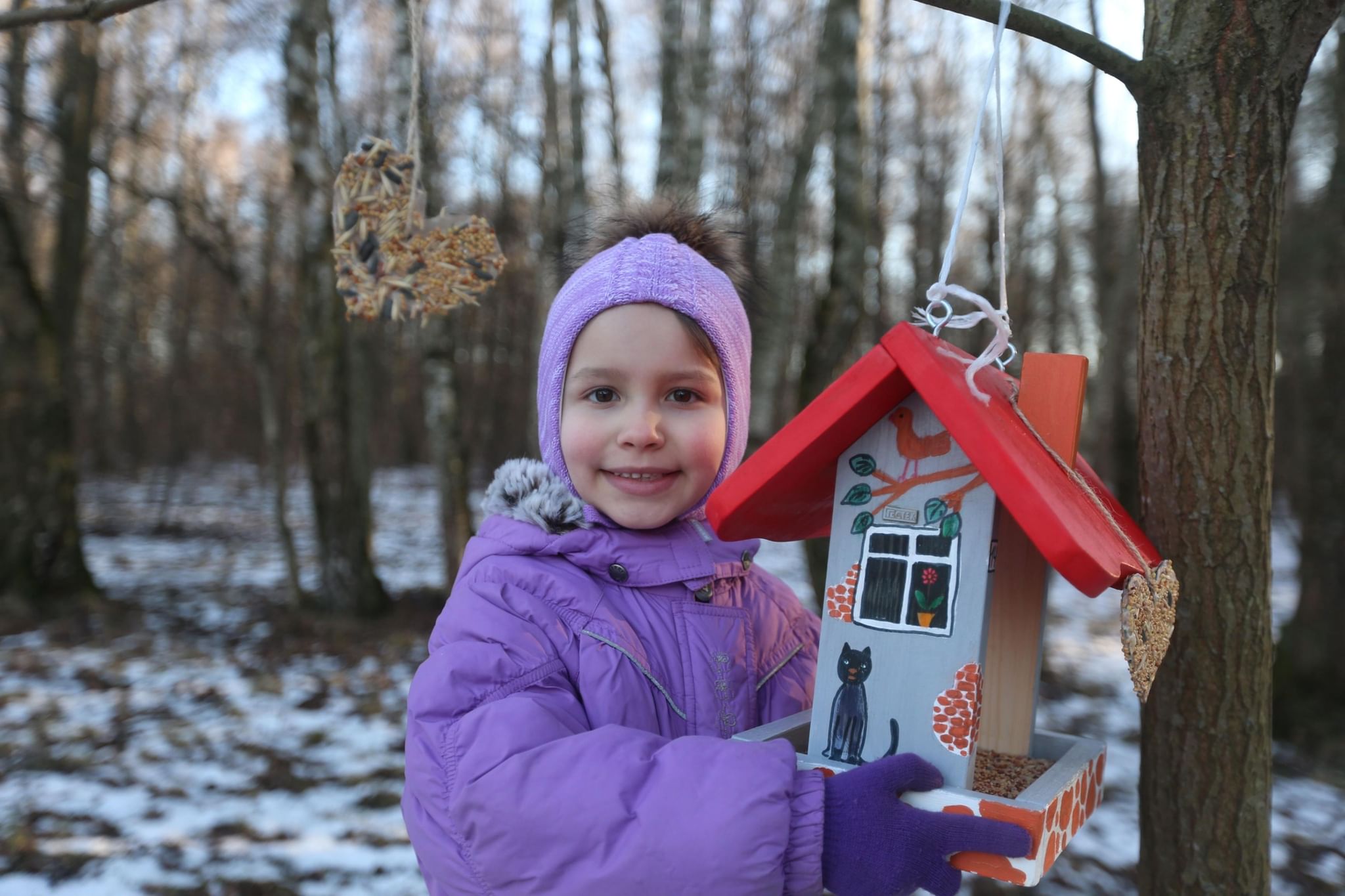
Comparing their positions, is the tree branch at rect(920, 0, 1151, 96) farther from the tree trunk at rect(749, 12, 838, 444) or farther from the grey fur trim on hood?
the tree trunk at rect(749, 12, 838, 444)

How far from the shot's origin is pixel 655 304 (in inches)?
62.0

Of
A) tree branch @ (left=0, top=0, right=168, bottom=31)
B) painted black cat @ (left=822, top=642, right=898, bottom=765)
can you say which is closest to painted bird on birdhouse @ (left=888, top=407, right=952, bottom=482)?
painted black cat @ (left=822, top=642, right=898, bottom=765)

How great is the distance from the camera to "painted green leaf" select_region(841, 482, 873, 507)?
1369mm

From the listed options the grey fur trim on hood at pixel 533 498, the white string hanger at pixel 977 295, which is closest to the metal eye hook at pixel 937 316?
the white string hanger at pixel 977 295

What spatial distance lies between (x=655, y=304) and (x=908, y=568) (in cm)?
62

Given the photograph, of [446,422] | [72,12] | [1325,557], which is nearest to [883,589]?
[72,12]

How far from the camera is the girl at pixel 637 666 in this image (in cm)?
116

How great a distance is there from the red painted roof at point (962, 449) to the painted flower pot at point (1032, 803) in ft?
0.92

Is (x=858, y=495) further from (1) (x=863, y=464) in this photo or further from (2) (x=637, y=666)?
(2) (x=637, y=666)

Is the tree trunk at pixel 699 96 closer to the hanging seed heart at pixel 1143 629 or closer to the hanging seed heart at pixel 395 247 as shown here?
the hanging seed heart at pixel 395 247

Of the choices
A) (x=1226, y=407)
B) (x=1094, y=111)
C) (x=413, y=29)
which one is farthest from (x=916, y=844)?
(x=1094, y=111)

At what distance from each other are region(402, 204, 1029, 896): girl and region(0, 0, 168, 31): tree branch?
2.78 feet

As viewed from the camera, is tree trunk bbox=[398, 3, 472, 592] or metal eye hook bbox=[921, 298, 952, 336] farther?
tree trunk bbox=[398, 3, 472, 592]

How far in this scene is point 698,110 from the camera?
23.9 feet
